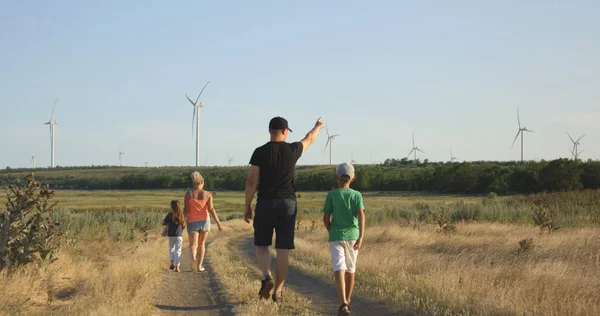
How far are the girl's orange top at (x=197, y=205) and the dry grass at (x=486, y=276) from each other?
2587 millimetres

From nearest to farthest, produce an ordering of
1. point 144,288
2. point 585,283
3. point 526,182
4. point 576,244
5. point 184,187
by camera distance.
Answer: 1. point 585,283
2. point 144,288
3. point 576,244
4. point 526,182
5. point 184,187

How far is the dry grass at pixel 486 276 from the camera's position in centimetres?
817

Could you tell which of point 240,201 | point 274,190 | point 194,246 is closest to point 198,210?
point 194,246

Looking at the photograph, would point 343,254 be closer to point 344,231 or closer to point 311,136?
point 344,231

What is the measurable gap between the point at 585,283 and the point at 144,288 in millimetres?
6373

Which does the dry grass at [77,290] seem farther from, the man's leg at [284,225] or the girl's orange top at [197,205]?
the man's leg at [284,225]

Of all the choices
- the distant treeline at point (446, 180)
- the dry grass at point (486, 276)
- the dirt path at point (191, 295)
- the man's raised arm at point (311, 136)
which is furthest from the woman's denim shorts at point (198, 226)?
the man's raised arm at point (311, 136)

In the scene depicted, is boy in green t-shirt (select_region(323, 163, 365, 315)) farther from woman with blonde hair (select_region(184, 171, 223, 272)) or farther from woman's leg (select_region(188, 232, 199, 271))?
woman's leg (select_region(188, 232, 199, 271))

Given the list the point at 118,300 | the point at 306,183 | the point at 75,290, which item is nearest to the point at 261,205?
the point at 118,300

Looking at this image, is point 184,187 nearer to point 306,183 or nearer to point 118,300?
point 306,183

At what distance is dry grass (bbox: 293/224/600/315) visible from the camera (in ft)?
26.8

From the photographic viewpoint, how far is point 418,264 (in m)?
13.2

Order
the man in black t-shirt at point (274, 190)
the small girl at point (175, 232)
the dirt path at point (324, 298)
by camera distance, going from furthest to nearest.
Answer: the small girl at point (175, 232) < the dirt path at point (324, 298) < the man in black t-shirt at point (274, 190)

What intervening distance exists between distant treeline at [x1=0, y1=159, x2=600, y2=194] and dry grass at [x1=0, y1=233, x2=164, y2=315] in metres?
2.07
